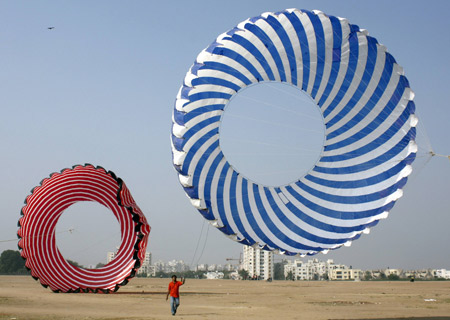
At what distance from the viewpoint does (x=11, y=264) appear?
248ft

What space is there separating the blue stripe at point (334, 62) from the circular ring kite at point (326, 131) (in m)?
0.02

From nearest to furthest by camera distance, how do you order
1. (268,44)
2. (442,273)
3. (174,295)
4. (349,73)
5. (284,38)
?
(174,295) < (284,38) < (268,44) < (349,73) < (442,273)

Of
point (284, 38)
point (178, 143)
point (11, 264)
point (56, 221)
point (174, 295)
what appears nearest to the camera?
point (174, 295)

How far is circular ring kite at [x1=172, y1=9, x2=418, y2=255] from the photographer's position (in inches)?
557

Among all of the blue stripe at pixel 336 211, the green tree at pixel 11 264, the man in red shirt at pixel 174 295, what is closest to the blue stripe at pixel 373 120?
the blue stripe at pixel 336 211

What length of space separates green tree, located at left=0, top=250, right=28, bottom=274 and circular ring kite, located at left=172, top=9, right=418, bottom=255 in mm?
66318

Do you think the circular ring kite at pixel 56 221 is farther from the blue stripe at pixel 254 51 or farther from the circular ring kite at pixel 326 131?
the blue stripe at pixel 254 51

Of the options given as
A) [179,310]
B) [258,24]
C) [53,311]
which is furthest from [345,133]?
[53,311]

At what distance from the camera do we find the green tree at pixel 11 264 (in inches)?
2955

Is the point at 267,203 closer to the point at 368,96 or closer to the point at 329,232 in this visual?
the point at 329,232

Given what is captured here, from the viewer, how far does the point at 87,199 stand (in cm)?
2188

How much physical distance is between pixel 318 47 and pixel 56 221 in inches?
473

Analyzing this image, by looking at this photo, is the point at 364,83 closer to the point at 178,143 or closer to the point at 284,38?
the point at 284,38

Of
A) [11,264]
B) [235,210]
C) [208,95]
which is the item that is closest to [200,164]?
[235,210]
